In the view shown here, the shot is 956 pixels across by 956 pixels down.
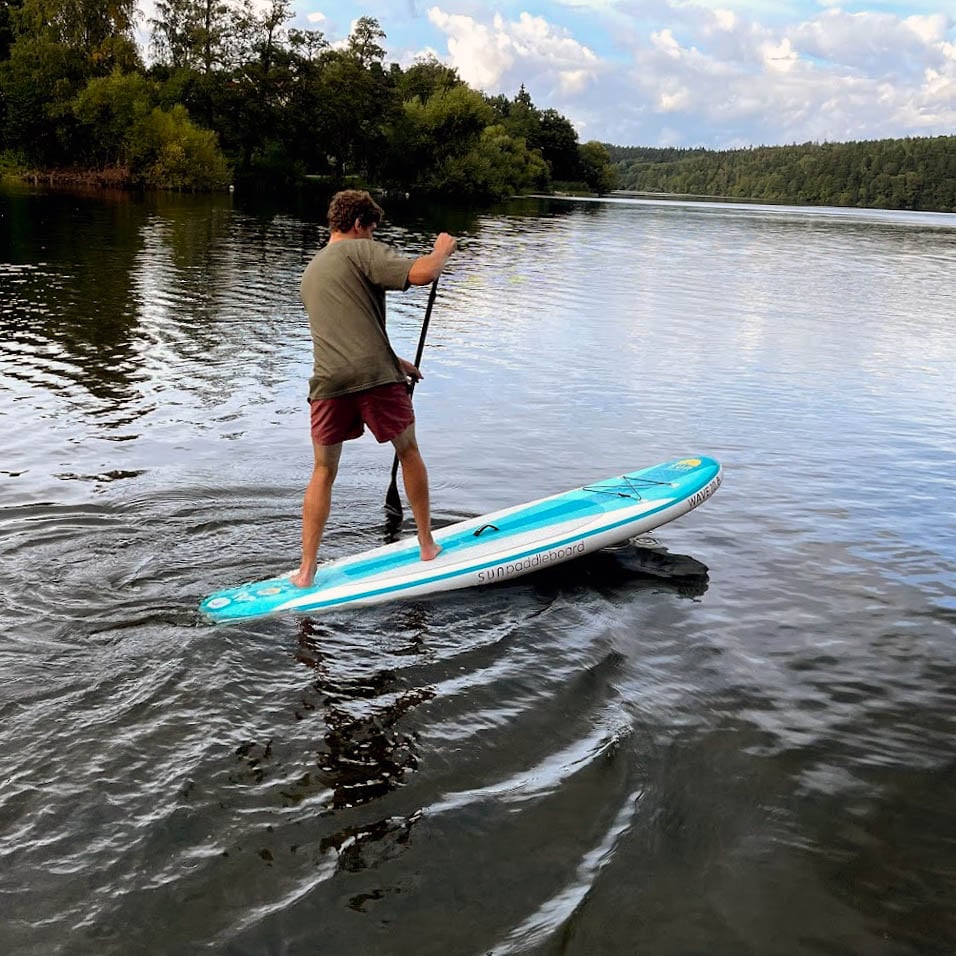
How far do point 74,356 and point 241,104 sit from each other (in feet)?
232

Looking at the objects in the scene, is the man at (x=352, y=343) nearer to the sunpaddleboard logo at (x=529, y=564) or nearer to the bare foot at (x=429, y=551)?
the bare foot at (x=429, y=551)

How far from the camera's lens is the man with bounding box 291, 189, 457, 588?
215 inches

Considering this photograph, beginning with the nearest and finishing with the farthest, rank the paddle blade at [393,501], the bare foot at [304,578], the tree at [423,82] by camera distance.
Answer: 1. the bare foot at [304,578]
2. the paddle blade at [393,501]
3. the tree at [423,82]

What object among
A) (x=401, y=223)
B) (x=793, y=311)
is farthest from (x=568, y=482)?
(x=401, y=223)

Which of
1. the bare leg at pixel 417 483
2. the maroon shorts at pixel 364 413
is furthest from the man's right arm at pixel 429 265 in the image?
the bare leg at pixel 417 483

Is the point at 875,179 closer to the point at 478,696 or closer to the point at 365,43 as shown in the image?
the point at 365,43

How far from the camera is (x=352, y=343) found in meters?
5.61

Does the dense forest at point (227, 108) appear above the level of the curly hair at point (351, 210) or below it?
above

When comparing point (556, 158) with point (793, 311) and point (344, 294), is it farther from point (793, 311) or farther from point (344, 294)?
point (344, 294)

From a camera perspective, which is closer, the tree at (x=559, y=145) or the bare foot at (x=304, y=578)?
the bare foot at (x=304, y=578)

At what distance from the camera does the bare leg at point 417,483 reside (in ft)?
19.7

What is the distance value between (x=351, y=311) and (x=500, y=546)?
2.08 metres

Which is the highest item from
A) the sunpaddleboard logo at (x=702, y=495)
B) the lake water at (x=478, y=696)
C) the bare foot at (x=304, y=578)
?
the sunpaddleboard logo at (x=702, y=495)

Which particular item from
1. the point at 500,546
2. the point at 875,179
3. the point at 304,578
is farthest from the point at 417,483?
the point at 875,179
